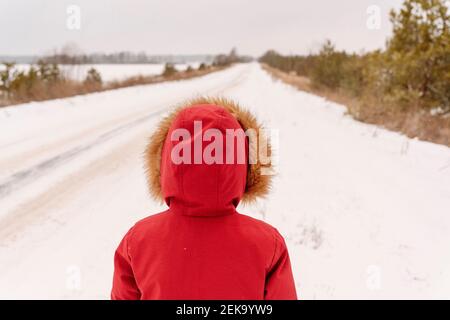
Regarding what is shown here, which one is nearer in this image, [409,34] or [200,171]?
[200,171]

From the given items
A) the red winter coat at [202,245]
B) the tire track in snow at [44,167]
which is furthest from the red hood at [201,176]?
the tire track in snow at [44,167]

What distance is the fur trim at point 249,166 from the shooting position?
53.7 inches

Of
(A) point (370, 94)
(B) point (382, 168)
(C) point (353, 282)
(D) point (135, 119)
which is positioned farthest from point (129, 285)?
(A) point (370, 94)

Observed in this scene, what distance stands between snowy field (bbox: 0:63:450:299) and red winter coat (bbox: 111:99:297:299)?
1071 millimetres

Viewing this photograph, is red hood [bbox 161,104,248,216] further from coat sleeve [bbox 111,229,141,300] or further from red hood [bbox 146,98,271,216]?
coat sleeve [bbox 111,229,141,300]

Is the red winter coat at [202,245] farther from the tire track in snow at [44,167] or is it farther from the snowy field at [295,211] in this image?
the tire track in snow at [44,167]

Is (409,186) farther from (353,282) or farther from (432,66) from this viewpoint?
(432,66)

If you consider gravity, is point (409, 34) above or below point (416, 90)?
above

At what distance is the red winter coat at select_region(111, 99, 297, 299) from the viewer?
1138mm

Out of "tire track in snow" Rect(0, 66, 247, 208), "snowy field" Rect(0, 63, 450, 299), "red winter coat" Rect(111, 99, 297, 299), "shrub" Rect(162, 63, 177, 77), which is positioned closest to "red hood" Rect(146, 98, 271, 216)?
"red winter coat" Rect(111, 99, 297, 299)

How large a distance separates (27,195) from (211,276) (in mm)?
3650

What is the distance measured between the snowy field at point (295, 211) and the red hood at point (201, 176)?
101cm

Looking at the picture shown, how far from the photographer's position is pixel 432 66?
8.63 meters
